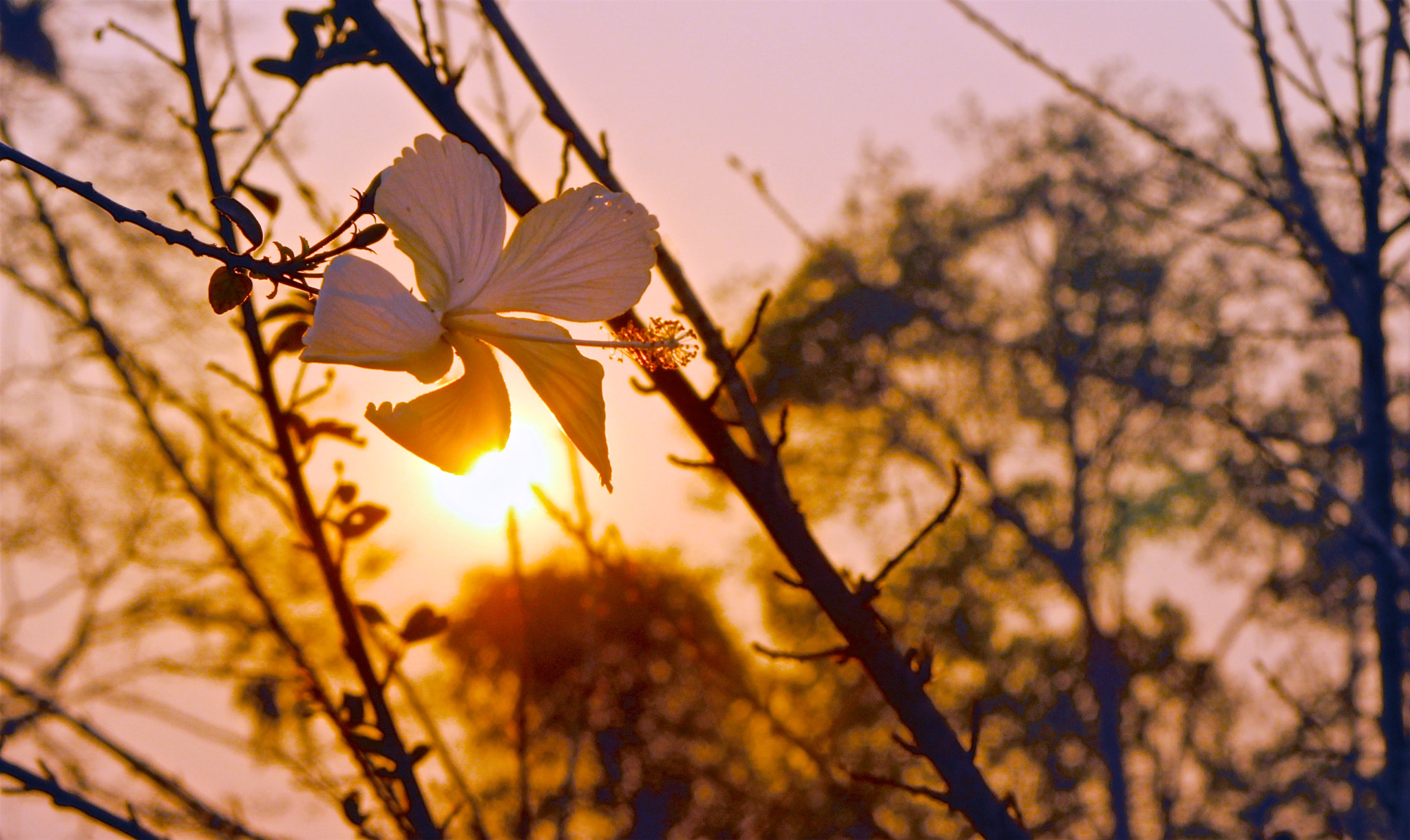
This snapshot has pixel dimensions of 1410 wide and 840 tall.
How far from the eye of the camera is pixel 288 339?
99 centimetres

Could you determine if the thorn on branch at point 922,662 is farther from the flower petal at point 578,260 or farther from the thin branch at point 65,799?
the thin branch at point 65,799

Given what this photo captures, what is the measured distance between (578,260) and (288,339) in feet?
1.68

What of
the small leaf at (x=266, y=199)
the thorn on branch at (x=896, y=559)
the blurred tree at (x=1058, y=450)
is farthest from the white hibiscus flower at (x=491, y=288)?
the blurred tree at (x=1058, y=450)

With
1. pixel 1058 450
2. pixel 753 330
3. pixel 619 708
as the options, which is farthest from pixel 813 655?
pixel 1058 450

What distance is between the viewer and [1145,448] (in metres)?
12.4

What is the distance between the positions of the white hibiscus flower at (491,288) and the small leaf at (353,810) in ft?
1.70

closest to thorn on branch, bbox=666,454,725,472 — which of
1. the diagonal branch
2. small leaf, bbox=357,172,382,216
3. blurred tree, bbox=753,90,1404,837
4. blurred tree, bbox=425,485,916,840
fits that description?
the diagonal branch

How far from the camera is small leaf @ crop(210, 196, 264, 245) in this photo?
1.63 feet

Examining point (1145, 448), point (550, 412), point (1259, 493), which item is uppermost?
point (1145, 448)

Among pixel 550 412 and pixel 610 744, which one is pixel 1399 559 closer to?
pixel 550 412

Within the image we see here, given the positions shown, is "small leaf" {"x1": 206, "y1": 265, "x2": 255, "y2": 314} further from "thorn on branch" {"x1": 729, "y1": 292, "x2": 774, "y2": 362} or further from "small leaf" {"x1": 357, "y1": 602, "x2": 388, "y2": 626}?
"small leaf" {"x1": 357, "y1": 602, "x2": 388, "y2": 626}

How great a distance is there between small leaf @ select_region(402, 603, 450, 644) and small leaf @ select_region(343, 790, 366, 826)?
0.18 m

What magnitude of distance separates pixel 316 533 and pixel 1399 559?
4.27ft

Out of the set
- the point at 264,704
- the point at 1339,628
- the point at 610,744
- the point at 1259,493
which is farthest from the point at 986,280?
the point at 264,704
